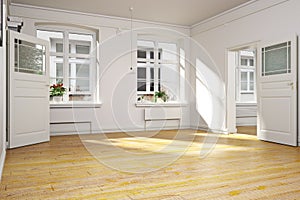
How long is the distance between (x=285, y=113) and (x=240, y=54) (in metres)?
3.87

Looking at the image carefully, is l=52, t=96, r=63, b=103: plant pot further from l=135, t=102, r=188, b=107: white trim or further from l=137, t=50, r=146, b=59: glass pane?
l=137, t=50, r=146, b=59: glass pane

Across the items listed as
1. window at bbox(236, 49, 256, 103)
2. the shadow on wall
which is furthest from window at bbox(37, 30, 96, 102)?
window at bbox(236, 49, 256, 103)

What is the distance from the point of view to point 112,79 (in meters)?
5.86

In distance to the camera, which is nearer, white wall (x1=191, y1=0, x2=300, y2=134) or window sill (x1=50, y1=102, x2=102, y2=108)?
white wall (x1=191, y1=0, x2=300, y2=134)

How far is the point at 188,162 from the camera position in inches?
118

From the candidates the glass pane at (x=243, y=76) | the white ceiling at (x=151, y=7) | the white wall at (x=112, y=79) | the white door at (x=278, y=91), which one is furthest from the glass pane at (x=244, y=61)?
the white door at (x=278, y=91)

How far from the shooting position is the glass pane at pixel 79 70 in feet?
19.1

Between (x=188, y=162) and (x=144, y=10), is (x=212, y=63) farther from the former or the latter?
(x=188, y=162)

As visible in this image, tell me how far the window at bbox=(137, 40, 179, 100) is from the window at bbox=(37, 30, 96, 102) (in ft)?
3.53

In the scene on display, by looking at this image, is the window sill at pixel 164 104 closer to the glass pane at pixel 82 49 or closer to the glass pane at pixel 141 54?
the glass pane at pixel 141 54

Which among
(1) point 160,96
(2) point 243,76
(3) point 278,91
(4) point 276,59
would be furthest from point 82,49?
(2) point 243,76

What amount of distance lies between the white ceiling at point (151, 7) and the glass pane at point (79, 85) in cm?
138

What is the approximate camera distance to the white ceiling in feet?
16.3

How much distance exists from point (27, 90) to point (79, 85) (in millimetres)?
1751
